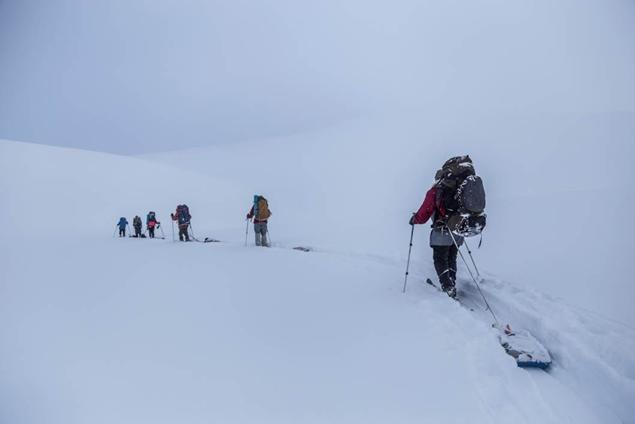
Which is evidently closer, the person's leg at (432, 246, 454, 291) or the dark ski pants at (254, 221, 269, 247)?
the person's leg at (432, 246, 454, 291)

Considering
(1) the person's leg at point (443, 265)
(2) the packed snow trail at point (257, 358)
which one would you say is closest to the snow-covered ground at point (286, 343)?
(2) the packed snow trail at point (257, 358)

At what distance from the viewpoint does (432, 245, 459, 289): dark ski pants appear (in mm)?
5688

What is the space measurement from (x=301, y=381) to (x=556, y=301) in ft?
13.7

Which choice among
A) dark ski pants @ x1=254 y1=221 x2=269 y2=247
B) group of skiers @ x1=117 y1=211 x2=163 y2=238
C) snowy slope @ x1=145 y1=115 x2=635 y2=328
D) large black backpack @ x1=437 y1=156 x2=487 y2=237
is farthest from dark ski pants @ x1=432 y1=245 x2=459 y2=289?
group of skiers @ x1=117 y1=211 x2=163 y2=238

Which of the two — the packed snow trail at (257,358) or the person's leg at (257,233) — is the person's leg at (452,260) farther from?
the person's leg at (257,233)

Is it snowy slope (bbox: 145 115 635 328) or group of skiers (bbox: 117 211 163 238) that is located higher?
snowy slope (bbox: 145 115 635 328)

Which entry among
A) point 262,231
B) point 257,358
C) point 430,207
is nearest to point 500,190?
point 262,231

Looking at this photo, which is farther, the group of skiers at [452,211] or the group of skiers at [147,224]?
the group of skiers at [147,224]

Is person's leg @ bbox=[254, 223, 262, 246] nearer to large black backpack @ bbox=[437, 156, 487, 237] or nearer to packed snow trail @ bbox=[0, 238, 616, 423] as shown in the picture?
packed snow trail @ bbox=[0, 238, 616, 423]

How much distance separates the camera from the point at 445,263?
5762mm

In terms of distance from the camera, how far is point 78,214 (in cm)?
2712

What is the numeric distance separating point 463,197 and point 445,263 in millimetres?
1250

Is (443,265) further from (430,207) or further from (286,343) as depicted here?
(286,343)

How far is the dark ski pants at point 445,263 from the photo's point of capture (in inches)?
224
